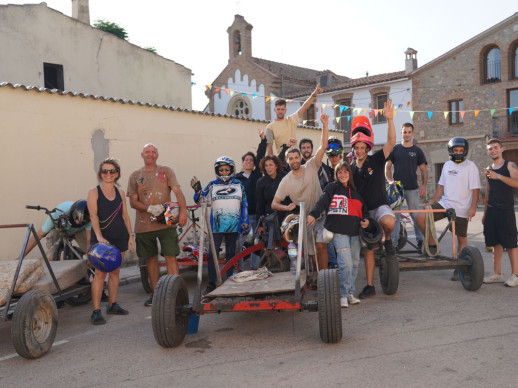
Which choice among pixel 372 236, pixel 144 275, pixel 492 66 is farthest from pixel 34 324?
pixel 492 66

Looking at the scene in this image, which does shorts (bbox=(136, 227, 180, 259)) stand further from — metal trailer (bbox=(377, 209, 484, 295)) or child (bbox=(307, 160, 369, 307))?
metal trailer (bbox=(377, 209, 484, 295))

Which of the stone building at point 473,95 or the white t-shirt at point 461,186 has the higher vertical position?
the stone building at point 473,95

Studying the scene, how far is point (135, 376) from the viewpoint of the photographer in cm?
397

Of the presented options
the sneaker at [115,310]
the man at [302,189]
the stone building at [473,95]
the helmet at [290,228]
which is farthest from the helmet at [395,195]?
the stone building at [473,95]

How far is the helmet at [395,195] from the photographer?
25.0ft

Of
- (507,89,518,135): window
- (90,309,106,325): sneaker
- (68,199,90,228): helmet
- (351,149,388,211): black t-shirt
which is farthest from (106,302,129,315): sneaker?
(507,89,518,135): window

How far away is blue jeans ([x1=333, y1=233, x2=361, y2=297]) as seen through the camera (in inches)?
224

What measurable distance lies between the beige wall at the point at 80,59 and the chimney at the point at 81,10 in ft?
6.35

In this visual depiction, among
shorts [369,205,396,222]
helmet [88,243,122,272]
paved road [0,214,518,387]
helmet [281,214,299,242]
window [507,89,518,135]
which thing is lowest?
paved road [0,214,518,387]

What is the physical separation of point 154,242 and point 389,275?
290 centimetres

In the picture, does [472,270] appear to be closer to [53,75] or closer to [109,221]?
[109,221]

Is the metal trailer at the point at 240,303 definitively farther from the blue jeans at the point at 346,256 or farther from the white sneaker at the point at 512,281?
the white sneaker at the point at 512,281

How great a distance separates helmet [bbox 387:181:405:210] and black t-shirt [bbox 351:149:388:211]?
1539 mm

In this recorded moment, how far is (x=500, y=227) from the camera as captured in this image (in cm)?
Result: 666
